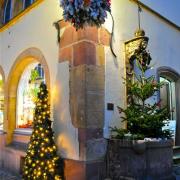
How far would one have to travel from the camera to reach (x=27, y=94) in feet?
28.3

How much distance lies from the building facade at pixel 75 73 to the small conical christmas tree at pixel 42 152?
29 cm

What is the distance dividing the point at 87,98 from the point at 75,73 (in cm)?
61

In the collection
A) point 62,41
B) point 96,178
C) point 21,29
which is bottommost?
point 96,178

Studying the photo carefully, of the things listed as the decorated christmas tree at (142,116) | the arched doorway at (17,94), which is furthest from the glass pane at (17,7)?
the decorated christmas tree at (142,116)

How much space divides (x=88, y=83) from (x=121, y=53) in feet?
4.52

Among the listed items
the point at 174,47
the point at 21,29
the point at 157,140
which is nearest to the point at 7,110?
the point at 21,29

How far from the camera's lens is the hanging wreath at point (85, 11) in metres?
5.49

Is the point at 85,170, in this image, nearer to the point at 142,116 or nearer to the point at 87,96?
the point at 87,96

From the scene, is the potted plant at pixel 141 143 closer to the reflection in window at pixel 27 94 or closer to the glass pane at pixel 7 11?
the reflection in window at pixel 27 94

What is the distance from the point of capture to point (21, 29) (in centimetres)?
833

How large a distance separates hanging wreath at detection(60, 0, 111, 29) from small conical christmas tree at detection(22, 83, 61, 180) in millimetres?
1814

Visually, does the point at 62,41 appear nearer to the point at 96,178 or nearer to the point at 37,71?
the point at 37,71

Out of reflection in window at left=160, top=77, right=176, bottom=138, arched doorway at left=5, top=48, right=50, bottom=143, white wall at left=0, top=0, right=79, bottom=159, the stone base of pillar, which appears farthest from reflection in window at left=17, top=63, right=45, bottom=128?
reflection in window at left=160, top=77, right=176, bottom=138

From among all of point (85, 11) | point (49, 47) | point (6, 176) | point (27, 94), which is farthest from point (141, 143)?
point (27, 94)
